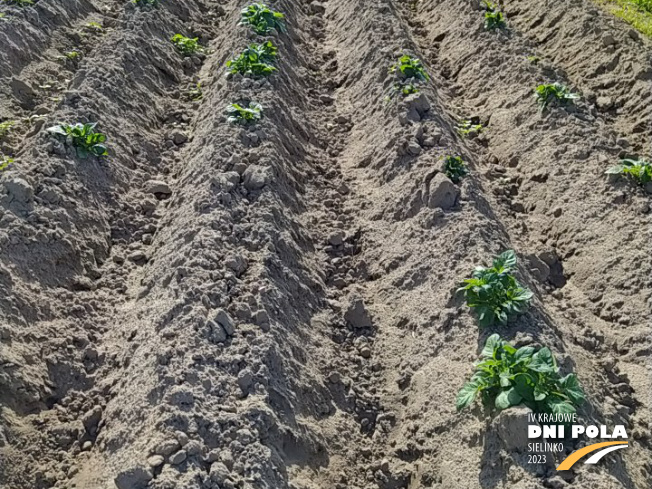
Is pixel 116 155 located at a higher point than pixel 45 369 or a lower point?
higher

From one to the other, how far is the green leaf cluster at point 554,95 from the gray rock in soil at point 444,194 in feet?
7.06

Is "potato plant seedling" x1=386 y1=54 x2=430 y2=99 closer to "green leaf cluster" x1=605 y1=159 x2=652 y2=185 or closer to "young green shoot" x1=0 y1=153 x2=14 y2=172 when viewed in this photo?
"green leaf cluster" x1=605 y1=159 x2=652 y2=185

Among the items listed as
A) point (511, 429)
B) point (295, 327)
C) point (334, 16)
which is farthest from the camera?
point (334, 16)

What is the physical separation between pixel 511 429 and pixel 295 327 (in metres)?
1.95

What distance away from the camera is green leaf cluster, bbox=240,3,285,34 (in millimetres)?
8812

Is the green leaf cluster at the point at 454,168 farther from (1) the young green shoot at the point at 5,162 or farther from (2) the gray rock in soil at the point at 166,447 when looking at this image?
(1) the young green shoot at the point at 5,162

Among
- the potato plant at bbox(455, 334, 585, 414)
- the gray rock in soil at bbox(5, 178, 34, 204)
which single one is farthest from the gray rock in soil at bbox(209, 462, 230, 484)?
the gray rock in soil at bbox(5, 178, 34, 204)

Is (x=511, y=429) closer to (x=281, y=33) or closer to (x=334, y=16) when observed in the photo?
(x=281, y=33)

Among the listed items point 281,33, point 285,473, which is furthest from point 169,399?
point 281,33

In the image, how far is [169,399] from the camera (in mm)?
4434

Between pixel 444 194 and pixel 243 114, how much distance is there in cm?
239

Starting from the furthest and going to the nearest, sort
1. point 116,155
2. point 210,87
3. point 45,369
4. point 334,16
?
point 334,16
point 210,87
point 116,155
point 45,369

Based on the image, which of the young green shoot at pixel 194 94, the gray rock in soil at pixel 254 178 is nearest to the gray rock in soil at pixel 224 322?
the gray rock in soil at pixel 254 178

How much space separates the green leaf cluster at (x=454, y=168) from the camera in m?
6.38
